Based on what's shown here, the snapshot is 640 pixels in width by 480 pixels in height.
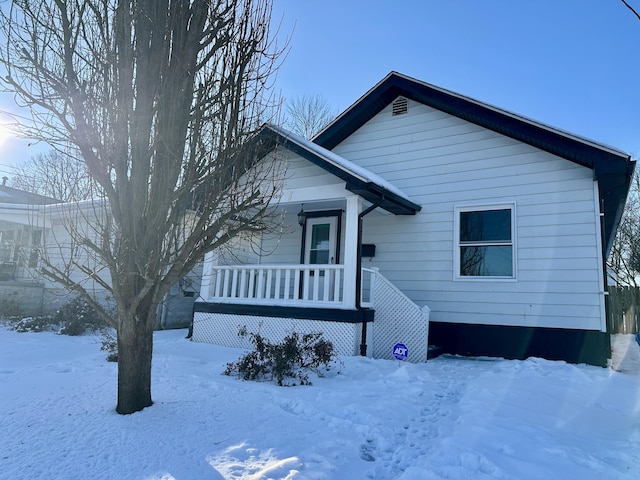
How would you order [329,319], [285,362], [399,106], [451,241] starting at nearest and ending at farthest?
[285,362] → [329,319] → [451,241] → [399,106]

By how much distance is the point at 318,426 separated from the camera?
3.44 metres

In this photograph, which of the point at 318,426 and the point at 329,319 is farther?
the point at 329,319

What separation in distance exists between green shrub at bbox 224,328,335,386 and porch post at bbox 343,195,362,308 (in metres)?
1.68

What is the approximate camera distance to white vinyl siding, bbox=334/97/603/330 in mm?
6988

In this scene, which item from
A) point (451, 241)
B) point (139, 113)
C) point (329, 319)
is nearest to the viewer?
point (139, 113)

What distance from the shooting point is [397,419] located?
3.75 meters

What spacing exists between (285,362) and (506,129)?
605 cm

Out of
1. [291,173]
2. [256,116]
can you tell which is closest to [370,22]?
[291,173]

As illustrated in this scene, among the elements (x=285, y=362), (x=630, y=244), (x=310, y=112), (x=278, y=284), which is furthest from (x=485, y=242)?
(x=310, y=112)

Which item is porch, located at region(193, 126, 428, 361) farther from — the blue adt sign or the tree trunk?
the tree trunk

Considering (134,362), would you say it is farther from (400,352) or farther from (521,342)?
(521,342)

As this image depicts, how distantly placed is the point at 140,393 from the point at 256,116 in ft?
8.71

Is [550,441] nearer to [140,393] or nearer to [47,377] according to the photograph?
[140,393]

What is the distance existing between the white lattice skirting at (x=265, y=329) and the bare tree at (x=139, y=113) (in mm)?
3887
